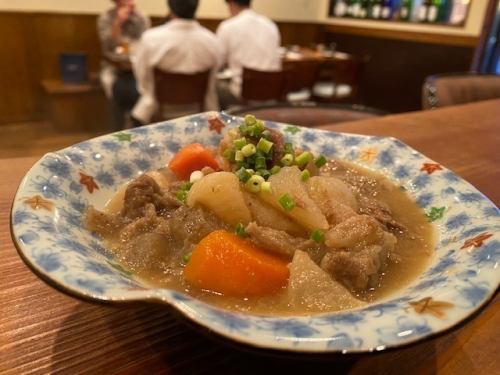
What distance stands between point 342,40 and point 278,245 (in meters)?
7.62

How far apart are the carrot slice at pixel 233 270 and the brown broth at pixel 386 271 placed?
0.02 meters

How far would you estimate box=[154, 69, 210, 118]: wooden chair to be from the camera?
3609 millimetres

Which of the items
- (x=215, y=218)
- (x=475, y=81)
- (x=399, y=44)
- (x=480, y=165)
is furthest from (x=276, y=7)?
(x=215, y=218)

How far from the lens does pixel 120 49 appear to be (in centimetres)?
529

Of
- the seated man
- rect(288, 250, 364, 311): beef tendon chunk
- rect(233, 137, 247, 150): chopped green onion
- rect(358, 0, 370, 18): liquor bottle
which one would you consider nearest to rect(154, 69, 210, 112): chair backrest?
the seated man

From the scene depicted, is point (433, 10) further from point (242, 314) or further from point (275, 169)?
point (242, 314)

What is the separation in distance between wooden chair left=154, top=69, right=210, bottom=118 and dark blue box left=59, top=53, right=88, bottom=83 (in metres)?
2.56

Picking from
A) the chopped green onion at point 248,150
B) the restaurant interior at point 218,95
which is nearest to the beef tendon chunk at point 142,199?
the restaurant interior at point 218,95

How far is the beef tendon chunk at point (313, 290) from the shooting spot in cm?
85

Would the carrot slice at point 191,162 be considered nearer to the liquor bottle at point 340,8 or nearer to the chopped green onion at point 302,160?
Answer: the chopped green onion at point 302,160

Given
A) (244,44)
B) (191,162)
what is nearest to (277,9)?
(244,44)

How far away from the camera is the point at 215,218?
105 cm

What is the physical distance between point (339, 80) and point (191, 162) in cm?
404

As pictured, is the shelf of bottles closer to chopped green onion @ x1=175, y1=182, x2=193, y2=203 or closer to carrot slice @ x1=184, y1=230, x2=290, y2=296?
chopped green onion @ x1=175, y1=182, x2=193, y2=203
